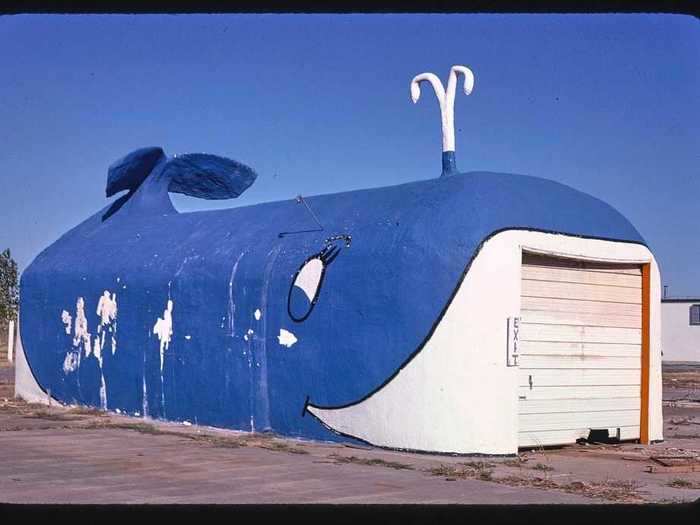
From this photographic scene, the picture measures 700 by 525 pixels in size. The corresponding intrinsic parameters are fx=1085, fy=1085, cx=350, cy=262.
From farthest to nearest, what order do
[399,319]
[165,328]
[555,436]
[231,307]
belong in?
[165,328] < [231,307] < [555,436] < [399,319]

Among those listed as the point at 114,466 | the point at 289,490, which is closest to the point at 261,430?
the point at 114,466

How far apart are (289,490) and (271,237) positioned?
6.21 metres

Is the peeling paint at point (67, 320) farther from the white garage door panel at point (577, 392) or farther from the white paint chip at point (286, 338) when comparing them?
the white garage door panel at point (577, 392)

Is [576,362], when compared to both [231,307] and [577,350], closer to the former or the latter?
[577,350]

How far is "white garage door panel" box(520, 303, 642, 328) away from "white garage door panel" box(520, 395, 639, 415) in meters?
1.01

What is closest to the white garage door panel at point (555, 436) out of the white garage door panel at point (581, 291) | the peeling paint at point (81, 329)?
the white garage door panel at point (581, 291)

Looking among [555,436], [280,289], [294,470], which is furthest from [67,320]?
[555,436]

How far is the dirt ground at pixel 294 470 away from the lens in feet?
32.2

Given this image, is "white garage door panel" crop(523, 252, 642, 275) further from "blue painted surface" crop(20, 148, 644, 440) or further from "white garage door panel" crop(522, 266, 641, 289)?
"blue painted surface" crop(20, 148, 644, 440)

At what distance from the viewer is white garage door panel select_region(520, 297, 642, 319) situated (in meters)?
13.8

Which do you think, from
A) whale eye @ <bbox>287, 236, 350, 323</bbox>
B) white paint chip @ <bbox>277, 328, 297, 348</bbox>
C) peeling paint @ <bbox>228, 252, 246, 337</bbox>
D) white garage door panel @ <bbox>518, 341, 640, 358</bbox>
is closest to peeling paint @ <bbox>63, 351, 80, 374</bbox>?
peeling paint @ <bbox>228, 252, 246, 337</bbox>

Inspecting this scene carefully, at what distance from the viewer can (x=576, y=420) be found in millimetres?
14367

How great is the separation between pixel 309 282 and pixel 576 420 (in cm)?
398

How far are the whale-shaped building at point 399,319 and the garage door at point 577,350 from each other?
0.08 feet
